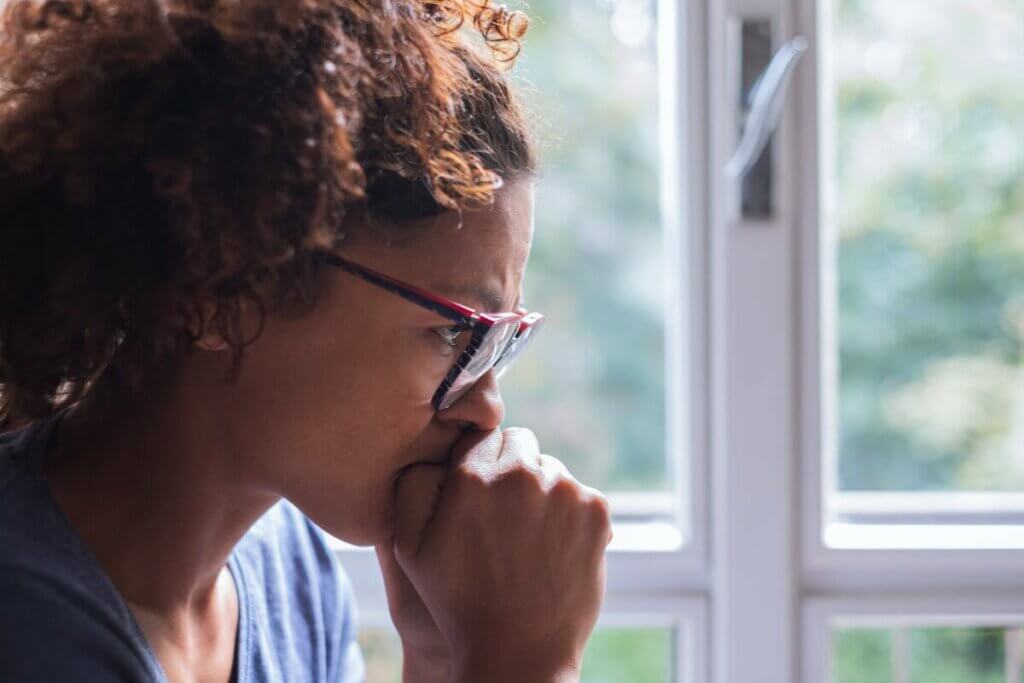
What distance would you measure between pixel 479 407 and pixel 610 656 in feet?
2.46

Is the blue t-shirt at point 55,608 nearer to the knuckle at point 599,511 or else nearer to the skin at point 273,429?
the skin at point 273,429

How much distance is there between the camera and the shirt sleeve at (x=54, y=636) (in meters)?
0.77

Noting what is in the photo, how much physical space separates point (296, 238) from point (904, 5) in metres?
1.04

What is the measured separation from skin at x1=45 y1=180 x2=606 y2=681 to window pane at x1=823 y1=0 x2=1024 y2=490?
702 mm

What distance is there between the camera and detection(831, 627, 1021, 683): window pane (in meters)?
1.51

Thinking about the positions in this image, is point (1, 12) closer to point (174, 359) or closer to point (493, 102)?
point (174, 359)

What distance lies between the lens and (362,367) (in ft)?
3.02

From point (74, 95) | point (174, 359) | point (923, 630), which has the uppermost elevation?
point (74, 95)

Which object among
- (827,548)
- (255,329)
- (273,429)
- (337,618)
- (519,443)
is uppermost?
(255,329)

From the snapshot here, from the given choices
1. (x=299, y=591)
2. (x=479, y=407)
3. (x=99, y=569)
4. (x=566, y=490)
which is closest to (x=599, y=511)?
(x=566, y=490)

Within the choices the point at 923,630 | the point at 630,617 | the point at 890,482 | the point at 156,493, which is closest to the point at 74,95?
the point at 156,493

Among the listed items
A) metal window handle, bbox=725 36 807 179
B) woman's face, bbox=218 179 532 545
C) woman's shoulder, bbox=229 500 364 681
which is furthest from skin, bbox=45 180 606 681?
metal window handle, bbox=725 36 807 179

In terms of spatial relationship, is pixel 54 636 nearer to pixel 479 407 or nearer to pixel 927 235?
pixel 479 407

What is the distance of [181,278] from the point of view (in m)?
0.84
